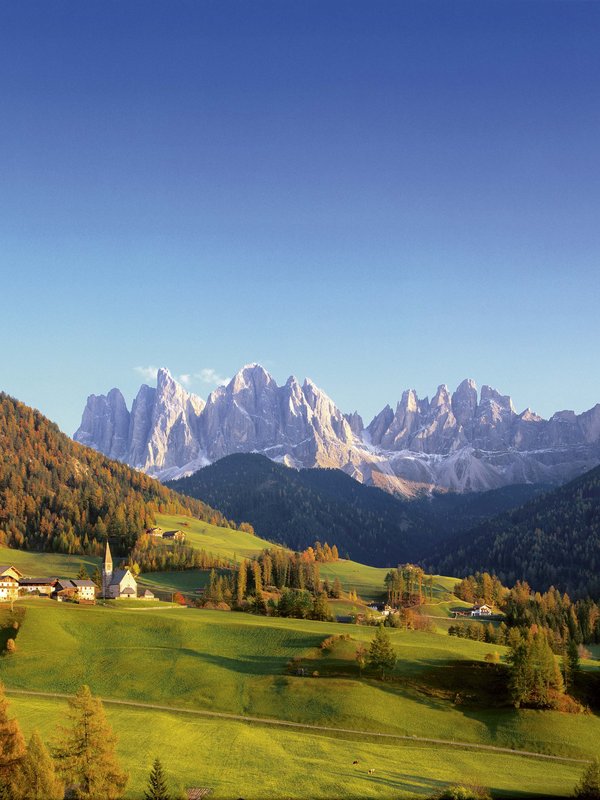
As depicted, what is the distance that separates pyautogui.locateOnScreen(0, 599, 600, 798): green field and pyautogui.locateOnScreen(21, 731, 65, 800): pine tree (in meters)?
12.5

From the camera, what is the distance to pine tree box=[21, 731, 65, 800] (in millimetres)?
52312

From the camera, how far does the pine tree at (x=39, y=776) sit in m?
52.3

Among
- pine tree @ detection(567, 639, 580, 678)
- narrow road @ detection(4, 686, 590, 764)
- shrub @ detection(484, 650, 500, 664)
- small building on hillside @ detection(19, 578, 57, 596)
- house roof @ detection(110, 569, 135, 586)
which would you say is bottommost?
narrow road @ detection(4, 686, 590, 764)

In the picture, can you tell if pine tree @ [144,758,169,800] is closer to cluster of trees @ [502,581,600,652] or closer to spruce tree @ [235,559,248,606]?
spruce tree @ [235,559,248,606]

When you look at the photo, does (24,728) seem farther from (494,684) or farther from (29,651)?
(494,684)

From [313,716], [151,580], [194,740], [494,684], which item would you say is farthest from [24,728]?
[151,580]

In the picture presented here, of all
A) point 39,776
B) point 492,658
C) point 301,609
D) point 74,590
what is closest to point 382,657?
point 492,658

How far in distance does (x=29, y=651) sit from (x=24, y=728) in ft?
119

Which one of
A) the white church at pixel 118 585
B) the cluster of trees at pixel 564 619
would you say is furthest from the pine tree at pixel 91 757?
the cluster of trees at pixel 564 619

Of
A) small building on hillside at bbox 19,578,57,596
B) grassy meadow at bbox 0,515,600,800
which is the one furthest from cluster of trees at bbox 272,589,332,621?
small building on hillside at bbox 19,578,57,596

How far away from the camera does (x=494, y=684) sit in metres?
105

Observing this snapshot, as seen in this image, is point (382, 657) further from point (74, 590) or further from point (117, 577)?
point (117, 577)

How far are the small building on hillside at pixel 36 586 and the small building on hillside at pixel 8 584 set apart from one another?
12.5 feet

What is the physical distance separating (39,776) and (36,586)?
382 ft
